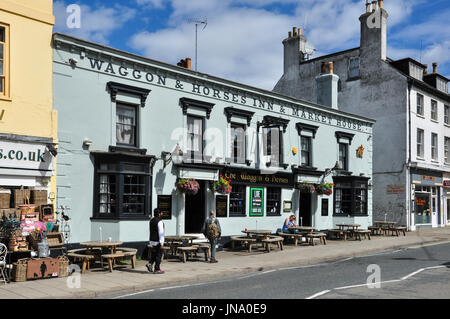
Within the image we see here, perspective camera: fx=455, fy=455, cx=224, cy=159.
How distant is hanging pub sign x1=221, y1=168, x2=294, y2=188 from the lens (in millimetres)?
18359

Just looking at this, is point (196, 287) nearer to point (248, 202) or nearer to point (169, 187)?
point (169, 187)

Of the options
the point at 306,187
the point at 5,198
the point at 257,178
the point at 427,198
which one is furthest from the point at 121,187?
the point at 427,198

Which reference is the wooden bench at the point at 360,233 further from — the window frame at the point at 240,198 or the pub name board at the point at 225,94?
the window frame at the point at 240,198

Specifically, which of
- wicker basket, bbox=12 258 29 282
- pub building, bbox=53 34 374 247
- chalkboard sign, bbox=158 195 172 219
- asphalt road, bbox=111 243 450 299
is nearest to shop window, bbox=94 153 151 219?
pub building, bbox=53 34 374 247

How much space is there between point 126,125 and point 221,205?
510 centimetres

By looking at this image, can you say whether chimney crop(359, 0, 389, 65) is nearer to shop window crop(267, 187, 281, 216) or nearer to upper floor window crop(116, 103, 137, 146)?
shop window crop(267, 187, 281, 216)

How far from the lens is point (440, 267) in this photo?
12.9 metres

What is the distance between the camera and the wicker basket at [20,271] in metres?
10.7

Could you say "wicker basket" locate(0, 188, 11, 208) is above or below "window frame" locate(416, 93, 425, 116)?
below

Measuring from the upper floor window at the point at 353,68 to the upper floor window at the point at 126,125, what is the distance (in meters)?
19.9

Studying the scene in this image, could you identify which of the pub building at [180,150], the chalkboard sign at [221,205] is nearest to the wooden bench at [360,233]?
the pub building at [180,150]

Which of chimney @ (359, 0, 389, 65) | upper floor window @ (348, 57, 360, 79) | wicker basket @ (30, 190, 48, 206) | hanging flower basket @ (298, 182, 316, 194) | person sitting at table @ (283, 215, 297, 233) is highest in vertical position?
chimney @ (359, 0, 389, 65)

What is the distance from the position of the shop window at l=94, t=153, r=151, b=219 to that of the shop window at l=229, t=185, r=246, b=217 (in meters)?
4.33

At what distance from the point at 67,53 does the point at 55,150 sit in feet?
10.00
